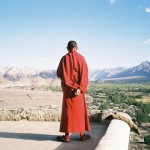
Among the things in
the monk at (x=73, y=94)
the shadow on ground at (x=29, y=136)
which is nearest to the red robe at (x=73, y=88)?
the monk at (x=73, y=94)

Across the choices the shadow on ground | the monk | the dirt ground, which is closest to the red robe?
the monk

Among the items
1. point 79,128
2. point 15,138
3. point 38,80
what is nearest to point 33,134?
point 15,138

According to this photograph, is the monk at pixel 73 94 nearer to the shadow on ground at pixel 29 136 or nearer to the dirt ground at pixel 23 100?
the shadow on ground at pixel 29 136

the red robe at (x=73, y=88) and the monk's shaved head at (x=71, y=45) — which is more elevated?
the monk's shaved head at (x=71, y=45)

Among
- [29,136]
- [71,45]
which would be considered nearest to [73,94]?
[71,45]

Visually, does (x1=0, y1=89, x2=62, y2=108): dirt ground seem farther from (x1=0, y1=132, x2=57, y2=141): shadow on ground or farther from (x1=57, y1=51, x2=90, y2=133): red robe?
(x1=57, y1=51, x2=90, y2=133): red robe

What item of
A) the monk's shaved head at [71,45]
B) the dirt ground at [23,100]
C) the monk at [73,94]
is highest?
the monk's shaved head at [71,45]

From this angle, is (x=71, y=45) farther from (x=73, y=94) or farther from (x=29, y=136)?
(x=29, y=136)

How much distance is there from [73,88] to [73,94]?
0.11 meters

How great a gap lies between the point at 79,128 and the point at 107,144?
1.88m

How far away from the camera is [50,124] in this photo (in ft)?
31.0

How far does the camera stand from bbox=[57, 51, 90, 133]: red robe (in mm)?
6910

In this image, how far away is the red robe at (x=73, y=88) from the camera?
6910 mm

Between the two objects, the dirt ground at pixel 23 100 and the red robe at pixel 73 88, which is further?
the dirt ground at pixel 23 100
